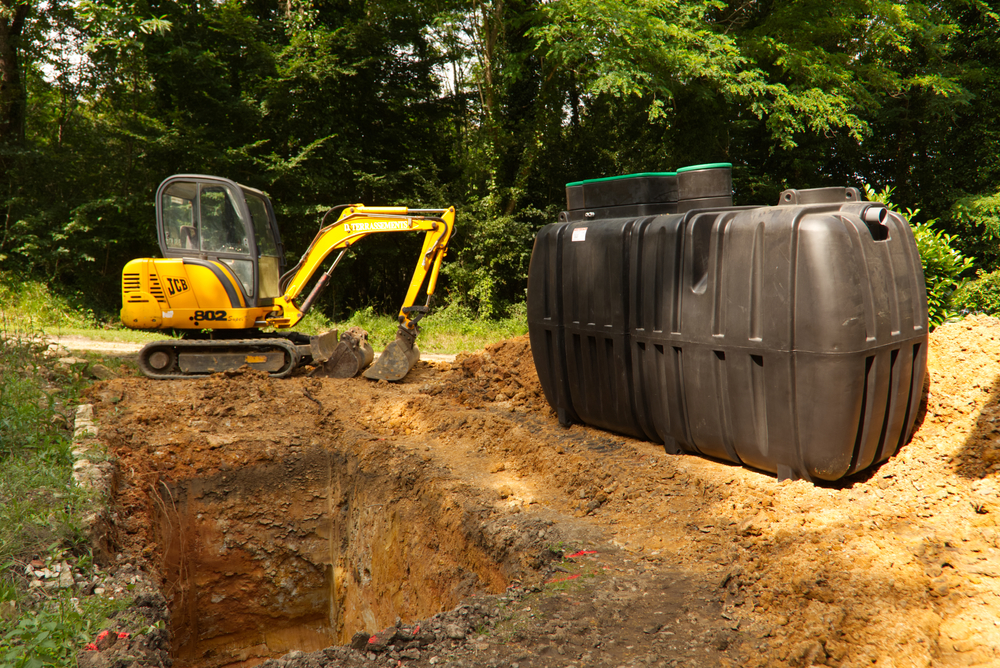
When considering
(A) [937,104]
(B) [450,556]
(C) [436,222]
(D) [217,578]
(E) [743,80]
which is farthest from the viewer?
(A) [937,104]

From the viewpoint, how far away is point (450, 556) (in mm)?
4586

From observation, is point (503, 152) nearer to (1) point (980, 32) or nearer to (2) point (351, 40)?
(2) point (351, 40)

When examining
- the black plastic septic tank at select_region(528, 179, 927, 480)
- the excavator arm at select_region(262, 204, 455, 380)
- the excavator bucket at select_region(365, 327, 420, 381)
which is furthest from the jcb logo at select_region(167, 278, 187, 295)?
the black plastic septic tank at select_region(528, 179, 927, 480)

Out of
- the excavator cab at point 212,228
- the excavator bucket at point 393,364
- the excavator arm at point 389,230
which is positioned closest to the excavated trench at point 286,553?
the excavator bucket at point 393,364

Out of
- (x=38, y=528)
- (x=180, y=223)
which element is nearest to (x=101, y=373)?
(x=180, y=223)

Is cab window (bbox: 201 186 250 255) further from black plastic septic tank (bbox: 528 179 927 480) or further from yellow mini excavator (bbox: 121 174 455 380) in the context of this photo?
black plastic septic tank (bbox: 528 179 927 480)

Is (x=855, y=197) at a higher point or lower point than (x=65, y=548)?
higher

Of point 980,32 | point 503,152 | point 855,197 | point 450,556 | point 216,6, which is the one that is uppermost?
point 216,6

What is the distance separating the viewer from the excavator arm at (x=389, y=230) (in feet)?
28.6

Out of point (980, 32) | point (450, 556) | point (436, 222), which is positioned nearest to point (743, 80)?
point (980, 32)

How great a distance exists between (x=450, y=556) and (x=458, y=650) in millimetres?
1858

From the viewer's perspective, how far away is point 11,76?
48.1 feet

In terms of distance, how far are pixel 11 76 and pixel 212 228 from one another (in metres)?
10.9

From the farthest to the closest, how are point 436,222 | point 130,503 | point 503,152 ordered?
point 503,152
point 436,222
point 130,503
